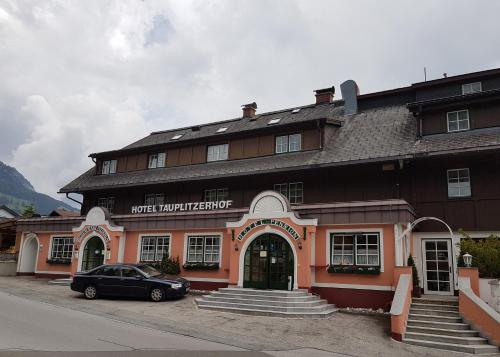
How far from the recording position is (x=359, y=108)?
2289 centimetres

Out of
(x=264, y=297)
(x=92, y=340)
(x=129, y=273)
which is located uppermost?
(x=129, y=273)

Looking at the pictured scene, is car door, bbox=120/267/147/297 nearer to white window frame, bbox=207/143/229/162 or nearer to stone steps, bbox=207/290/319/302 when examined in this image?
stone steps, bbox=207/290/319/302

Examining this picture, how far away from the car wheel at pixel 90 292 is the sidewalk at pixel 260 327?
0.34 meters

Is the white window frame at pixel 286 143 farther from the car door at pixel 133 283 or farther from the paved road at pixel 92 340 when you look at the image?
the paved road at pixel 92 340

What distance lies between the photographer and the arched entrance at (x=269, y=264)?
1644cm

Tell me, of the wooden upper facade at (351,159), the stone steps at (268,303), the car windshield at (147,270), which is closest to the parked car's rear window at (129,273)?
the car windshield at (147,270)

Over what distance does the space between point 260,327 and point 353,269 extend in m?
4.55

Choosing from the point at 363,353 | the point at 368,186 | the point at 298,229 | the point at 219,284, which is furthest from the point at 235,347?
the point at 368,186

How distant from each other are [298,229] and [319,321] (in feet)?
12.4

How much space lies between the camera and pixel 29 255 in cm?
2631

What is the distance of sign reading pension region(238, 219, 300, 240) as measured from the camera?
53.8 ft

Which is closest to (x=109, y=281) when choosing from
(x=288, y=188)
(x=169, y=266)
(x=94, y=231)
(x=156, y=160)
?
(x=169, y=266)

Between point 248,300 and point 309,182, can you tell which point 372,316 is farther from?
point 309,182

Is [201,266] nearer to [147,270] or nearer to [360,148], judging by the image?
[147,270]
